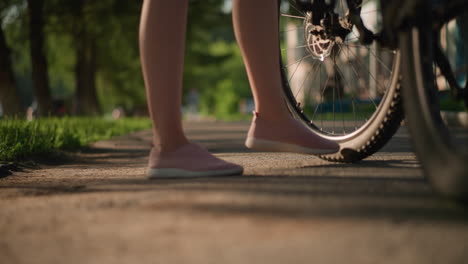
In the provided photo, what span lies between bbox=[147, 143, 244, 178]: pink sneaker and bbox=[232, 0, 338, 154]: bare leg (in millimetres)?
311

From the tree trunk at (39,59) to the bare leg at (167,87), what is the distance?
9.63m

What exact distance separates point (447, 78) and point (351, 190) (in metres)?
0.92

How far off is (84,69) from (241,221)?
16959 millimetres


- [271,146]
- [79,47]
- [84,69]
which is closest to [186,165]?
[271,146]

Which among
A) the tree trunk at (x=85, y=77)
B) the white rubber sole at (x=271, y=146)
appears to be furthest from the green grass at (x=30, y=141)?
the tree trunk at (x=85, y=77)

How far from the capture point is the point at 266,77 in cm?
299

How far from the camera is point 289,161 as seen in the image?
3357mm

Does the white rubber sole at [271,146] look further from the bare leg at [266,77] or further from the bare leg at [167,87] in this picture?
the bare leg at [167,87]

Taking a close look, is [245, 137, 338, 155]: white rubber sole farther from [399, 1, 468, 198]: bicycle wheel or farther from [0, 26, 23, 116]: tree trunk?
[0, 26, 23, 116]: tree trunk

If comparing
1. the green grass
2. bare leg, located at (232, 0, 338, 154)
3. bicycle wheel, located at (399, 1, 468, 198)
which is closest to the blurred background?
the green grass

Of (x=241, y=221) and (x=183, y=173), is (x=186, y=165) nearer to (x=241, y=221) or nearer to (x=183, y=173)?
Answer: (x=183, y=173)

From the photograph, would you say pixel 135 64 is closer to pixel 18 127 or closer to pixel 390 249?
pixel 18 127

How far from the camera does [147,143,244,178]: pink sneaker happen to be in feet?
8.82

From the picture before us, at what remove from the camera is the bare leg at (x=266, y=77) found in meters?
2.96
